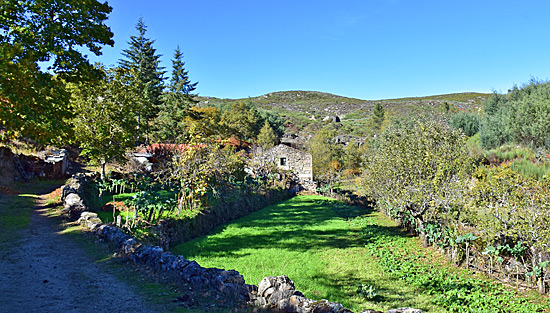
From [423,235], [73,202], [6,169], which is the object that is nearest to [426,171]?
[423,235]

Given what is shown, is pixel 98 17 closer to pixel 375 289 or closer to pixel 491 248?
pixel 375 289

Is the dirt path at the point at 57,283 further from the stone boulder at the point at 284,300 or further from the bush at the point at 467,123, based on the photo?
the bush at the point at 467,123

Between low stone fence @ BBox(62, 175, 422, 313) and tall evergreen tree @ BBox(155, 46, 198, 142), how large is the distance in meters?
35.4

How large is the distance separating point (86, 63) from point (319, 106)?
452 feet

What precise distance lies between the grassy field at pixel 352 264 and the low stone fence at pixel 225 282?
2747mm

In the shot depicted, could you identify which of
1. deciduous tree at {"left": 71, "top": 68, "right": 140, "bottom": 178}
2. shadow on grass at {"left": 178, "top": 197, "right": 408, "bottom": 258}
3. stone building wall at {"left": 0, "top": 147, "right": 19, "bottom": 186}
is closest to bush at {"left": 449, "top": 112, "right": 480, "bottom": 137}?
shadow on grass at {"left": 178, "top": 197, "right": 408, "bottom": 258}

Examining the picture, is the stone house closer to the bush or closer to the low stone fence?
the bush

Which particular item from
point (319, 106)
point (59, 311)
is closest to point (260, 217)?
point (59, 311)

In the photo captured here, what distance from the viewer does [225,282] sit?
7.48 m

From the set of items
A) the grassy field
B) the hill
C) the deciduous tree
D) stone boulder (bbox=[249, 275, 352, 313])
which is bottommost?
the grassy field

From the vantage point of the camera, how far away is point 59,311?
243 inches

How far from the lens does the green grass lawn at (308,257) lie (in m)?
9.95

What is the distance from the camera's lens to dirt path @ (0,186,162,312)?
6457mm

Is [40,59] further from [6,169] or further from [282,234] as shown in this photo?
[6,169]
